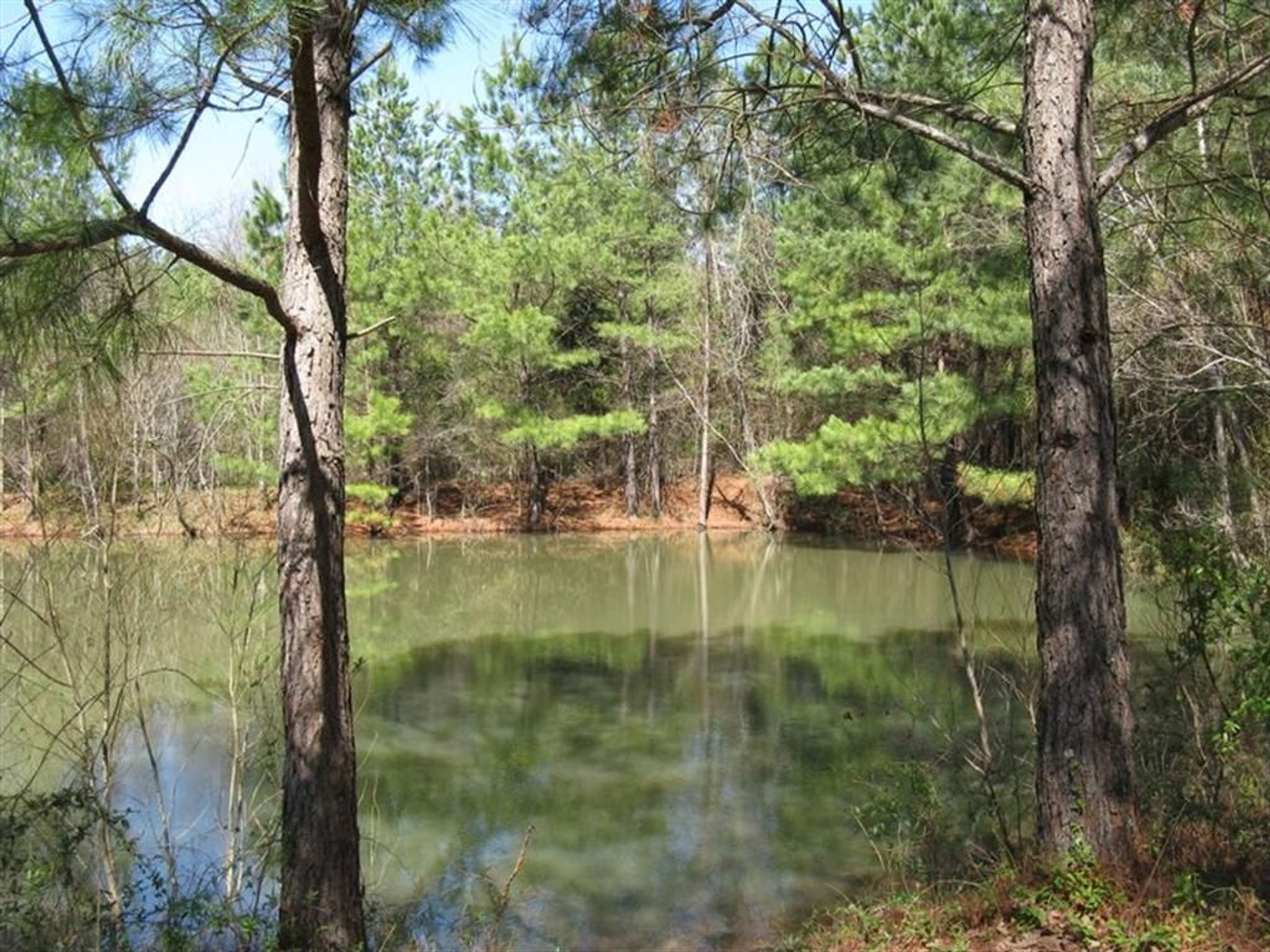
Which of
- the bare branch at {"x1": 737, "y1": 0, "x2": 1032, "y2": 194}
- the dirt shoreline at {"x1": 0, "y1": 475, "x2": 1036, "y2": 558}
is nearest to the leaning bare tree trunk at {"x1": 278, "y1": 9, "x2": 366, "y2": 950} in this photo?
the bare branch at {"x1": 737, "y1": 0, "x2": 1032, "y2": 194}

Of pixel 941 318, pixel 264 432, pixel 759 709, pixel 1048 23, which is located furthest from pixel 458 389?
pixel 1048 23

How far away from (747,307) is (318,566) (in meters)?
16.1

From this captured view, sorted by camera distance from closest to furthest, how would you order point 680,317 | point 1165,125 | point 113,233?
1. point 113,233
2. point 1165,125
3. point 680,317

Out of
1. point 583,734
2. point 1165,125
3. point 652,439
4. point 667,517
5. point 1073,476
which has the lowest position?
point 583,734

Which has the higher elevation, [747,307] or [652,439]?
[747,307]

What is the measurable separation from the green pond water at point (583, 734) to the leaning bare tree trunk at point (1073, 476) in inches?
21.3

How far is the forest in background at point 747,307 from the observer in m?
3.34

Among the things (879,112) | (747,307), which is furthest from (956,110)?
(747,307)

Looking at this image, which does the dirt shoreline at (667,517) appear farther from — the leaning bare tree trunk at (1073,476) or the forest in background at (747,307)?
Answer: the leaning bare tree trunk at (1073,476)

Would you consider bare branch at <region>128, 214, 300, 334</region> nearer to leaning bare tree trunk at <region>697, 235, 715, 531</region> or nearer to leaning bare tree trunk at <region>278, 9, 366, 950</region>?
leaning bare tree trunk at <region>278, 9, 366, 950</region>

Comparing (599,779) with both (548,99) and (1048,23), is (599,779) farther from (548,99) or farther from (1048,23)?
(1048,23)

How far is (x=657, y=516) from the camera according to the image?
21297 mm

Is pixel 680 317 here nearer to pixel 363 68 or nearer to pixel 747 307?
pixel 747 307

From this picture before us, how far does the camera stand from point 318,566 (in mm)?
3547
